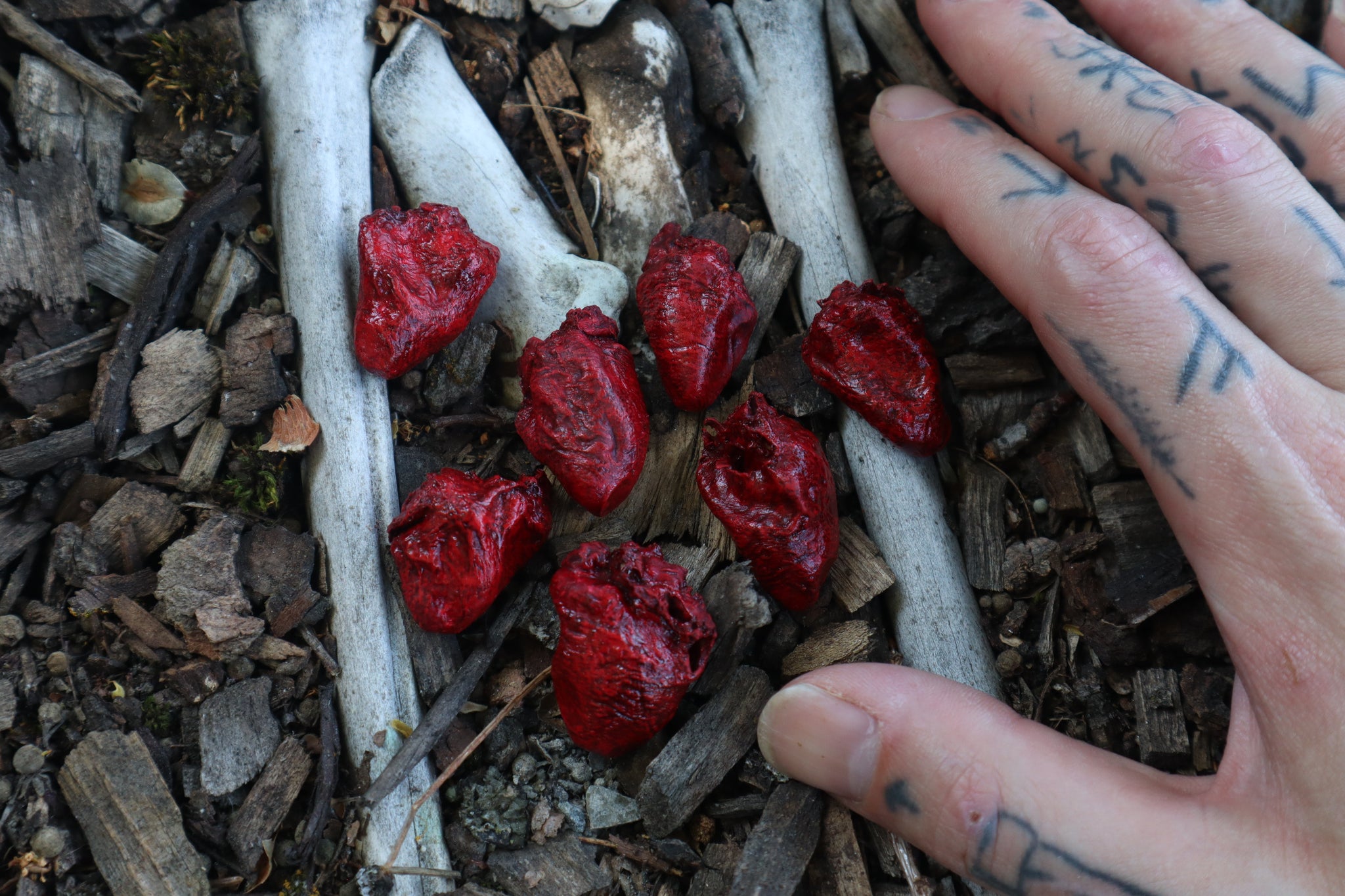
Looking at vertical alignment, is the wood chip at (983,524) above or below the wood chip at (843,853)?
above

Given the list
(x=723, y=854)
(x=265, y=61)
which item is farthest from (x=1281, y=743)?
(x=265, y=61)

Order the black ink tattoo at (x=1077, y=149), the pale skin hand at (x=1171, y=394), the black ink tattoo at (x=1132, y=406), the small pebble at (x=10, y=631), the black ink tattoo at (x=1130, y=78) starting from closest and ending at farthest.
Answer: the pale skin hand at (x=1171, y=394)
the black ink tattoo at (x=1132, y=406)
the small pebble at (x=10, y=631)
the black ink tattoo at (x=1130, y=78)
the black ink tattoo at (x=1077, y=149)

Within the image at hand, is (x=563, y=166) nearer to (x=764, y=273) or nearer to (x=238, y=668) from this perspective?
(x=764, y=273)

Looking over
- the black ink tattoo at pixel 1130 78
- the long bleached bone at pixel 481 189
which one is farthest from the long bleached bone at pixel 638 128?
the black ink tattoo at pixel 1130 78

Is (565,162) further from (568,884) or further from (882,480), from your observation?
(568,884)

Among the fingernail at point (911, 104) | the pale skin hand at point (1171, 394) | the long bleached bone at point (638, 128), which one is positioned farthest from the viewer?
the long bleached bone at point (638, 128)

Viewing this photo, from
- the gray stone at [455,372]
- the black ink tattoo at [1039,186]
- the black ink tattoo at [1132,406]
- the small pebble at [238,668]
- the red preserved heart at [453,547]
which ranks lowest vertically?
the small pebble at [238,668]

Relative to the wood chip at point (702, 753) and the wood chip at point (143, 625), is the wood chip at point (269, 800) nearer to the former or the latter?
the wood chip at point (143, 625)

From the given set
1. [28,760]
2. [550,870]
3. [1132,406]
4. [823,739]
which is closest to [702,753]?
[823,739]
